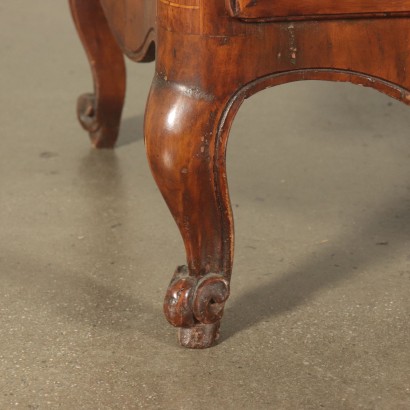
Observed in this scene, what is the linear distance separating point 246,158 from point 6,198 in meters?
0.49

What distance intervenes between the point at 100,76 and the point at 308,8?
944mm

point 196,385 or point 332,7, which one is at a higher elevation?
point 332,7

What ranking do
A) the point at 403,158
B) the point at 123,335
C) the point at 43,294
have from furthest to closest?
the point at 403,158
the point at 43,294
the point at 123,335

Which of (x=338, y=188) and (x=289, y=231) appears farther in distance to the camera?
(x=338, y=188)

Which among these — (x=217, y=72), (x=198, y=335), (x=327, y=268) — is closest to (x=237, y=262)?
(x=327, y=268)

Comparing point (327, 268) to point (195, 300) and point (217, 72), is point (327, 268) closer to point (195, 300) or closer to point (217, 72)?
point (195, 300)

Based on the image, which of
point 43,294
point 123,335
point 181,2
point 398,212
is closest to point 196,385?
point 123,335

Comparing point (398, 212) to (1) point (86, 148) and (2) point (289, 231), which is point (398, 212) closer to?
(2) point (289, 231)

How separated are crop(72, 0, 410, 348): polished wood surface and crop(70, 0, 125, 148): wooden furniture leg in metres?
0.78

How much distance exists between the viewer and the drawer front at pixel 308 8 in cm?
129

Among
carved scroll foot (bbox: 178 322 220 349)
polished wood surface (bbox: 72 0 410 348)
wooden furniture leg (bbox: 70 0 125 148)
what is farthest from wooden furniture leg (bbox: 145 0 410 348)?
wooden furniture leg (bbox: 70 0 125 148)

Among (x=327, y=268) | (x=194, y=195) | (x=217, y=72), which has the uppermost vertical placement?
(x=217, y=72)

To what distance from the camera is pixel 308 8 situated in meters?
1.31

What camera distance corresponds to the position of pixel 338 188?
2033 millimetres
